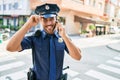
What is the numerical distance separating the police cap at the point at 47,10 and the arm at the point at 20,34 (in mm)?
111

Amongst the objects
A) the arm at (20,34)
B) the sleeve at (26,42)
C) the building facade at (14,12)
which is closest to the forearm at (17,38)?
the arm at (20,34)

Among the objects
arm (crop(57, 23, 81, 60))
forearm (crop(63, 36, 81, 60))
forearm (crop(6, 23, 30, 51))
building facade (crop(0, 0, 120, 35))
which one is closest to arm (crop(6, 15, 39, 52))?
forearm (crop(6, 23, 30, 51))

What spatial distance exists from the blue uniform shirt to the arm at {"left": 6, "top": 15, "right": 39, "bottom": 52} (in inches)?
5.5

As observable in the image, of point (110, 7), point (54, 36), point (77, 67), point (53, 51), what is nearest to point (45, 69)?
point (53, 51)

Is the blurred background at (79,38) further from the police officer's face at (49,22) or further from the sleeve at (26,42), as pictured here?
the police officer's face at (49,22)

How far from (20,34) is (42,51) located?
0.34 metres

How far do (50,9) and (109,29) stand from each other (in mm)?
37168

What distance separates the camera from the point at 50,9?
1.89 metres

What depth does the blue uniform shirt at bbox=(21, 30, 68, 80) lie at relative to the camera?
2014 millimetres

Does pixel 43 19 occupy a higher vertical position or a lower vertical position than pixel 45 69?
higher

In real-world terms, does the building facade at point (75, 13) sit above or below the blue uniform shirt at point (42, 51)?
above

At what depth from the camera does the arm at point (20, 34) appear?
1.79 m

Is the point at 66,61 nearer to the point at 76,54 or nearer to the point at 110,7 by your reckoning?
the point at 76,54

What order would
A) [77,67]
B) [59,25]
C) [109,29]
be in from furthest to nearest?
1. [109,29]
2. [77,67]
3. [59,25]
